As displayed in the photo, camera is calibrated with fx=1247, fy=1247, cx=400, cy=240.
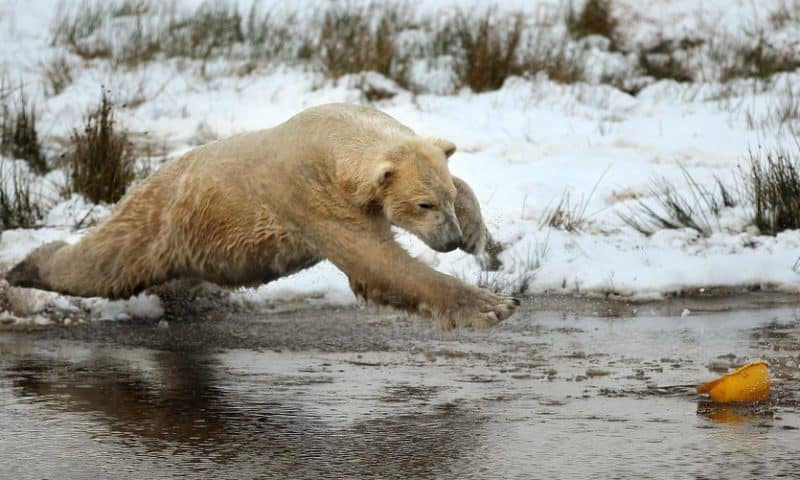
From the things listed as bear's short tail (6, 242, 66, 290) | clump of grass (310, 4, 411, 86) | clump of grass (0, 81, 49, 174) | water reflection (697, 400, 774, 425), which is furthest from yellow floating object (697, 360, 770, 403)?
clump of grass (310, 4, 411, 86)

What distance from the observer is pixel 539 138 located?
35.2ft

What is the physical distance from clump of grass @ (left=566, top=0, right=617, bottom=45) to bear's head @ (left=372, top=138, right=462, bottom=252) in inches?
366

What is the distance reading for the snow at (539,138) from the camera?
7.41 meters

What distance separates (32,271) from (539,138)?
209 inches

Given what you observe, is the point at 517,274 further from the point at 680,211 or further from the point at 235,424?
Answer: the point at 235,424

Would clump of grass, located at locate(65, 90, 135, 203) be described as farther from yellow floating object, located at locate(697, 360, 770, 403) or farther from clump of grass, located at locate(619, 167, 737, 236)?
yellow floating object, located at locate(697, 360, 770, 403)

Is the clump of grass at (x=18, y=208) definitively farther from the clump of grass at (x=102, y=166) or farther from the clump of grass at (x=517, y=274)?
the clump of grass at (x=517, y=274)

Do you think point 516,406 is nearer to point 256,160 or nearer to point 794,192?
point 256,160

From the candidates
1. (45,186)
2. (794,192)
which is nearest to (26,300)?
(45,186)

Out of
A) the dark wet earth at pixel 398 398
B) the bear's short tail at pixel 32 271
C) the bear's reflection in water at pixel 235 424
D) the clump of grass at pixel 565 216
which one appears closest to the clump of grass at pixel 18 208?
the bear's short tail at pixel 32 271

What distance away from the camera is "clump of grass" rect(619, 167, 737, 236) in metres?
8.22

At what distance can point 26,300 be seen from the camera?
6.78 m

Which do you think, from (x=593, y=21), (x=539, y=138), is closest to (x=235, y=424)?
(x=539, y=138)

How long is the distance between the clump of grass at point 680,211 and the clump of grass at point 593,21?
5.47 metres
